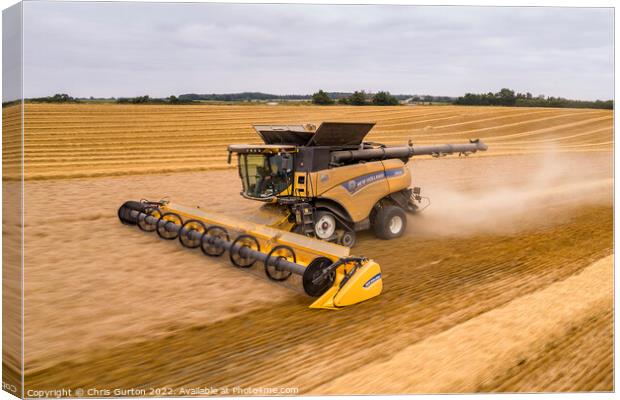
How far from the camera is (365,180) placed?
35.6 ft

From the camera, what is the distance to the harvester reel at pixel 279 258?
319 inches

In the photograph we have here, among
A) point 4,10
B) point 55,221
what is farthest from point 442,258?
point 55,221

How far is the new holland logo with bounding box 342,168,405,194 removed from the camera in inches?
417

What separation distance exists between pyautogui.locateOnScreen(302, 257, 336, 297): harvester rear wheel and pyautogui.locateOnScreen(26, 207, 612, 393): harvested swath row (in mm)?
289

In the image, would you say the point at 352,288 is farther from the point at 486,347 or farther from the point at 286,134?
the point at 286,134

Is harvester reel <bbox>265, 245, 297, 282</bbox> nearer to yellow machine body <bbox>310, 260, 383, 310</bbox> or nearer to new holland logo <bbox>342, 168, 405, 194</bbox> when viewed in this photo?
yellow machine body <bbox>310, 260, 383, 310</bbox>

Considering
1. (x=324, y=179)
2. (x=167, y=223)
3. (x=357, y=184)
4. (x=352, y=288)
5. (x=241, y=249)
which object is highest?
(x=324, y=179)

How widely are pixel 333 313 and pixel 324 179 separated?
141 inches

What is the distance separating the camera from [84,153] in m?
20.8

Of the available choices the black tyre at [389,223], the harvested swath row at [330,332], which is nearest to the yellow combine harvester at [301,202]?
the black tyre at [389,223]

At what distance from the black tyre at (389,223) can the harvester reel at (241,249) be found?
3.14 meters

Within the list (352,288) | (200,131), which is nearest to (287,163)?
(352,288)

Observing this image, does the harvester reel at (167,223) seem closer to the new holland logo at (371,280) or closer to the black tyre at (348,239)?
the black tyre at (348,239)
